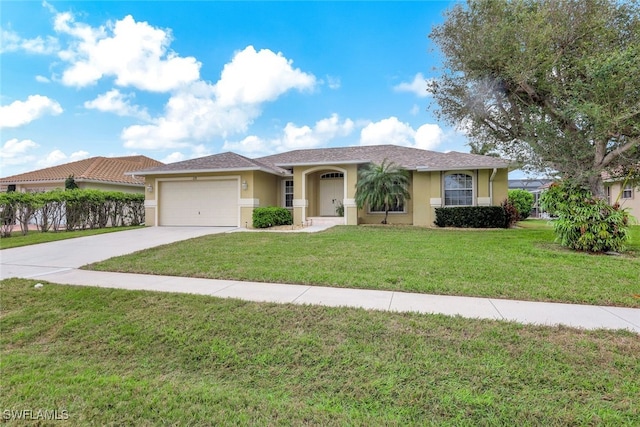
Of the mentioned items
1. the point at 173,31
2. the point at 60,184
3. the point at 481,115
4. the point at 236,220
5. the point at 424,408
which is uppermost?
the point at 173,31

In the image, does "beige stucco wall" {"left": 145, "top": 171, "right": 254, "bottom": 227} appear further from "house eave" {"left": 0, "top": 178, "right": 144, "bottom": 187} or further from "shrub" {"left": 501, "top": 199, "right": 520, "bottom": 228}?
"shrub" {"left": 501, "top": 199, "right": 520, "bottom": 228}

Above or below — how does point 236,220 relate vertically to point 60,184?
below

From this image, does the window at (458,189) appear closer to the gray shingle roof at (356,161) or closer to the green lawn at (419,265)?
the gray shingle roof at (356,161)

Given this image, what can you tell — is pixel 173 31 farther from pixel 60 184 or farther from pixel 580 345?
pixel 580 345

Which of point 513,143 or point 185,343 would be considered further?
point 513,143

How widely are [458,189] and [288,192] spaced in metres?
9.00

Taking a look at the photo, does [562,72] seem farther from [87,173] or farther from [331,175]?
[87,173]

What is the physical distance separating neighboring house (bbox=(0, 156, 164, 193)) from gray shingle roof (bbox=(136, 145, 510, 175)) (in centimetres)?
499

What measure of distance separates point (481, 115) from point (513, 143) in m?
1.59

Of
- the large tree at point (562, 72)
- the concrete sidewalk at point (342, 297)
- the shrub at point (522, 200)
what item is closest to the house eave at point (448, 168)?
the large tree at point (562, 72)

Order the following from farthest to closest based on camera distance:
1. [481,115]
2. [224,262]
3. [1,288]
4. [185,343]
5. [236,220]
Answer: [236,220], [481,115], [224,262], [1,288], [185,343]

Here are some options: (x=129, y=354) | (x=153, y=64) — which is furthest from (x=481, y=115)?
(x=153, y=64)

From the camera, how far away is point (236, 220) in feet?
51.7

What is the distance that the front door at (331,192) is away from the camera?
1744 centimetres
